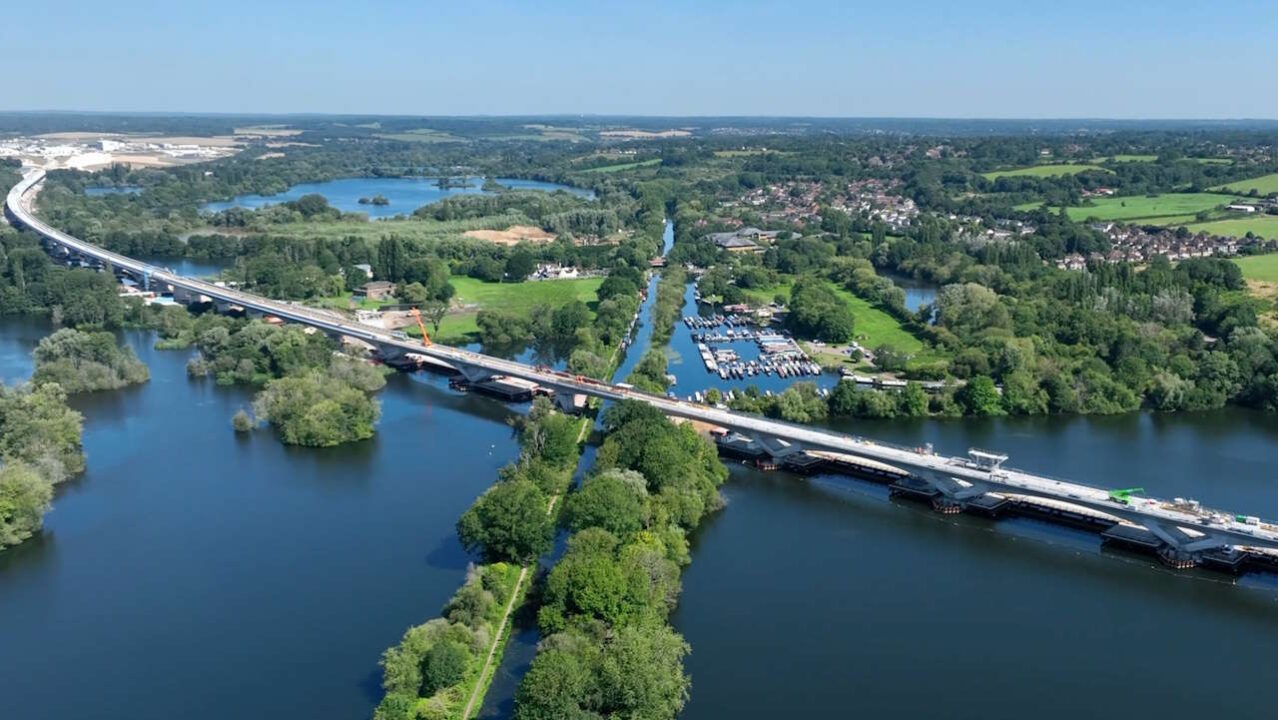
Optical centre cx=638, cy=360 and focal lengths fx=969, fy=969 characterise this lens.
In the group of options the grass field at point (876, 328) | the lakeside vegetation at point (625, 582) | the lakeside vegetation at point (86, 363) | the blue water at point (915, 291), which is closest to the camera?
the lakeside vegetation at point (625, 582)

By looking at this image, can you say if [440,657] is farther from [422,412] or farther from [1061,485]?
[422,412]

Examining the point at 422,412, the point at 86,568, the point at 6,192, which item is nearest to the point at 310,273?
the point at 422,412

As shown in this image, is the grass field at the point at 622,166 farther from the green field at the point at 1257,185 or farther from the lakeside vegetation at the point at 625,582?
the lakeside vegetation at the point at 625,582

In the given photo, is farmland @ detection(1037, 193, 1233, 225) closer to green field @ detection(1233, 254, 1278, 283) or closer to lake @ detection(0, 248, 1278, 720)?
green field @ detection(1233, 254, 1278, 283)

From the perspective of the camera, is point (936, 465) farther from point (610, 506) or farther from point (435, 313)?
point (435, 313)

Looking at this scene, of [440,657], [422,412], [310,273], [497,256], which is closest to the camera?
[440,657]

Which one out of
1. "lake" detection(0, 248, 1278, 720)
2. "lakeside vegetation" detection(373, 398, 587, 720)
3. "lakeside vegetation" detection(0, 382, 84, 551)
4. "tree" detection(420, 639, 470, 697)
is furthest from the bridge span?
"tree" detection(420, 639, 470, 697)

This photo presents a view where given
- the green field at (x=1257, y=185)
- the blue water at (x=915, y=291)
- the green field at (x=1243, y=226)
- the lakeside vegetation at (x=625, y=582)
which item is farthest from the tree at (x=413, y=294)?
the green field at (x=1257, y=185)
